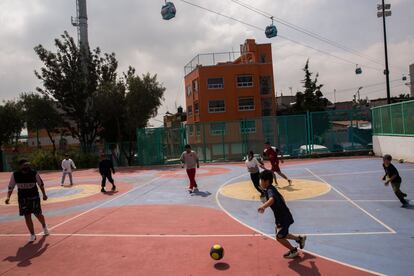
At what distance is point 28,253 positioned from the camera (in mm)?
8859

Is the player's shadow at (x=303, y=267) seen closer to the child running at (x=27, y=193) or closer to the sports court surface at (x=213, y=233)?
the sports court surface at (x=213, y=233)

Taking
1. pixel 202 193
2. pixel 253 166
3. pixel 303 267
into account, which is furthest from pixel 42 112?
pixel 303 267

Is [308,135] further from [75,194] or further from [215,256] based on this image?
[215,256]

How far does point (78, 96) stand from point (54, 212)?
2480 centimetres

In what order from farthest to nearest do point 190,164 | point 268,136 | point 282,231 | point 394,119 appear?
1. point 268,136
2. point 394,119
3. point 190,164
4. point 282,231

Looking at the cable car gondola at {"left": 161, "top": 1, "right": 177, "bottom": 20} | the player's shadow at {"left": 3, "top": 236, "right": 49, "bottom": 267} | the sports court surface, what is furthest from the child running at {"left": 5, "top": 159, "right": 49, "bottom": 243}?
the cable car gondola at {"left": 161, "top": 1, "right": 177, "bottom": 20}

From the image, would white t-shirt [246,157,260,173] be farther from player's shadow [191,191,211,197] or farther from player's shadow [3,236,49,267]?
player's shadow [3,236,49,267]

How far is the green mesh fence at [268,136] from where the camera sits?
2866cm

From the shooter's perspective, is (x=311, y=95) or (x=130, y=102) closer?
(x=130, y=102)

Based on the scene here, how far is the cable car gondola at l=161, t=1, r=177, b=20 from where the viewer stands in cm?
1590

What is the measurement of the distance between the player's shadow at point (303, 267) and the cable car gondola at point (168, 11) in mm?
11453

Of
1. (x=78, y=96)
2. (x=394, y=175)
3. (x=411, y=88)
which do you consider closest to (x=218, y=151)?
(x=78, y=96)

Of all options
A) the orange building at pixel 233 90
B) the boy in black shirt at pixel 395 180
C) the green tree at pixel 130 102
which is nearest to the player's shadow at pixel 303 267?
the boy in black shirt at pixel 395 180

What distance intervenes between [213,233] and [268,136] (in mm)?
20421
